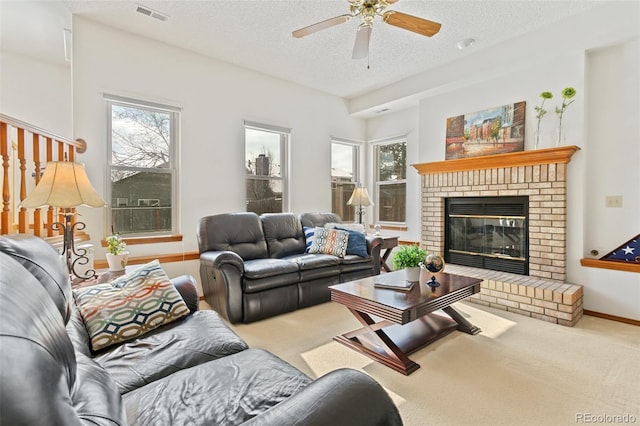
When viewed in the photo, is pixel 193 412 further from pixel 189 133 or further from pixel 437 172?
pixel 437 172

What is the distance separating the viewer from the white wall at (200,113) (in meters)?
3.24

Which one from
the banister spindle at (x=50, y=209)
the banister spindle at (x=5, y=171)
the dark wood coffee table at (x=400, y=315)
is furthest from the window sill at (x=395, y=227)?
the banister spindle at (x=5, y=171)

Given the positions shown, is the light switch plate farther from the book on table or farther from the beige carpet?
the book on table

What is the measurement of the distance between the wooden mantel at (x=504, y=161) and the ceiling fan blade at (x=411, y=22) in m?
1.87

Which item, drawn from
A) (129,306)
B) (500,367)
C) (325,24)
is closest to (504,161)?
(500,367)

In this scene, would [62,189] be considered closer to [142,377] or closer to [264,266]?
[142,377]

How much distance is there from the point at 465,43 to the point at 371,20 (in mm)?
1767

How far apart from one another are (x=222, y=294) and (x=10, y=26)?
340cm

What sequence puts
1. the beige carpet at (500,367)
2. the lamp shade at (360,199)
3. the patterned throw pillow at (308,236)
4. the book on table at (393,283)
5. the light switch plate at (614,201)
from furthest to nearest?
the lamp shade at (360,199)
the patterned throw pillow at (308,236)
the light switch plate at (614,201)
the book on table at (393,283)
the beige carpet at (500,367)

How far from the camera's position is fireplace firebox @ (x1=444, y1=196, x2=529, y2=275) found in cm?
373

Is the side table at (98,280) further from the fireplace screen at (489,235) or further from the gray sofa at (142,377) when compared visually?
the fireplace screen at (489,235)

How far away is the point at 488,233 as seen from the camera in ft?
13.3

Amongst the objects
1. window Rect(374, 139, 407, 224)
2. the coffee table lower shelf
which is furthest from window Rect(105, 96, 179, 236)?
window Rect(374, 139, 407, 224)

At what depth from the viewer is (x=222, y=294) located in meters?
3.05
